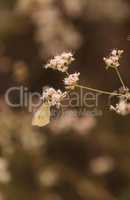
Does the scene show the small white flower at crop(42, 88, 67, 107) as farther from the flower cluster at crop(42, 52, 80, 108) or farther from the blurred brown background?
the blurred brown background

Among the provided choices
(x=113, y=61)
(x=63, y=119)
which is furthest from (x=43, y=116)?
(x=63, y=119)

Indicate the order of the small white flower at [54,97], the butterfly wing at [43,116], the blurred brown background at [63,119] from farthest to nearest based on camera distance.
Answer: the blurred brown background at [63,119], the butterfly wing at [43,116], the small white flower at [54,97]

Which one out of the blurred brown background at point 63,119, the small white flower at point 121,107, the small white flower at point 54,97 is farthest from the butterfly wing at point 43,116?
the blurred brown background at point 63,119

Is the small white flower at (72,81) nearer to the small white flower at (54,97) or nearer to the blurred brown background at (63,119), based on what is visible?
the small white flower at (54,97)

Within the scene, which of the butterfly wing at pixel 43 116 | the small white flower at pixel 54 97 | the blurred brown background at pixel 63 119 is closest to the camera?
the small white flower at pixel 54 97

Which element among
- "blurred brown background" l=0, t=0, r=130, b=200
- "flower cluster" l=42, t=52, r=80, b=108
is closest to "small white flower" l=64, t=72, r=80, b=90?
"flower cluster" l=42, t=52, r=80, b=108
